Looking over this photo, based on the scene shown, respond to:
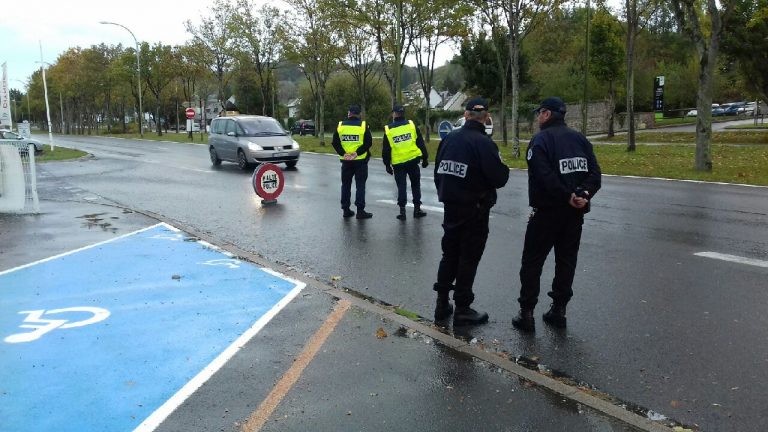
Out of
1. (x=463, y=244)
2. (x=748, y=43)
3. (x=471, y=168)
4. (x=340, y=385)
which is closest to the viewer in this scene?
(x=340, y=385)

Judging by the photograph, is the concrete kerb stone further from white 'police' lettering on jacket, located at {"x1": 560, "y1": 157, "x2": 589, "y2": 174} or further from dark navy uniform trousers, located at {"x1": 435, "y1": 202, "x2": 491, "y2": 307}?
white 'police' lettering on jacket, located at {"x1": 560, "y1": 157, "x2": 589, "y2": 174}

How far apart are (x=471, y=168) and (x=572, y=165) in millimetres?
758

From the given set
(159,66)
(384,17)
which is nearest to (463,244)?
(384,17)

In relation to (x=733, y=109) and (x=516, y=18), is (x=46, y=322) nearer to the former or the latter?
(x=516, y=18)

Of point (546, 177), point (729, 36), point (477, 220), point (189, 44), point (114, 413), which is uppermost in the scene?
point (189, 44)

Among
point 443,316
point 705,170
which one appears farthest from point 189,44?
point 443,316

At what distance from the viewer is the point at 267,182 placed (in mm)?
12391

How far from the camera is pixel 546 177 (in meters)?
4.75

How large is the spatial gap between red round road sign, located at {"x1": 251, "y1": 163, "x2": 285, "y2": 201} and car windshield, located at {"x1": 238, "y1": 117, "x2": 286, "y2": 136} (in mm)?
8525

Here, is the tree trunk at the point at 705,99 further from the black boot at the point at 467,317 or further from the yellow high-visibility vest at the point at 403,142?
the black boot at the point at 467,317

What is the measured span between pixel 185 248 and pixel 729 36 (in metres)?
28.7

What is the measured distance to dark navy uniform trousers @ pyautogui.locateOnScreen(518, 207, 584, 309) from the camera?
4.91 meters

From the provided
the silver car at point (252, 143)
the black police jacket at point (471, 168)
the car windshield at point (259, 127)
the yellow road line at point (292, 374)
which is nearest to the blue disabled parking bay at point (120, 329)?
the yellow road line at point (292, 374)

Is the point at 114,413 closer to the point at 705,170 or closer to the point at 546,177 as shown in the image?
the point at 546,177
